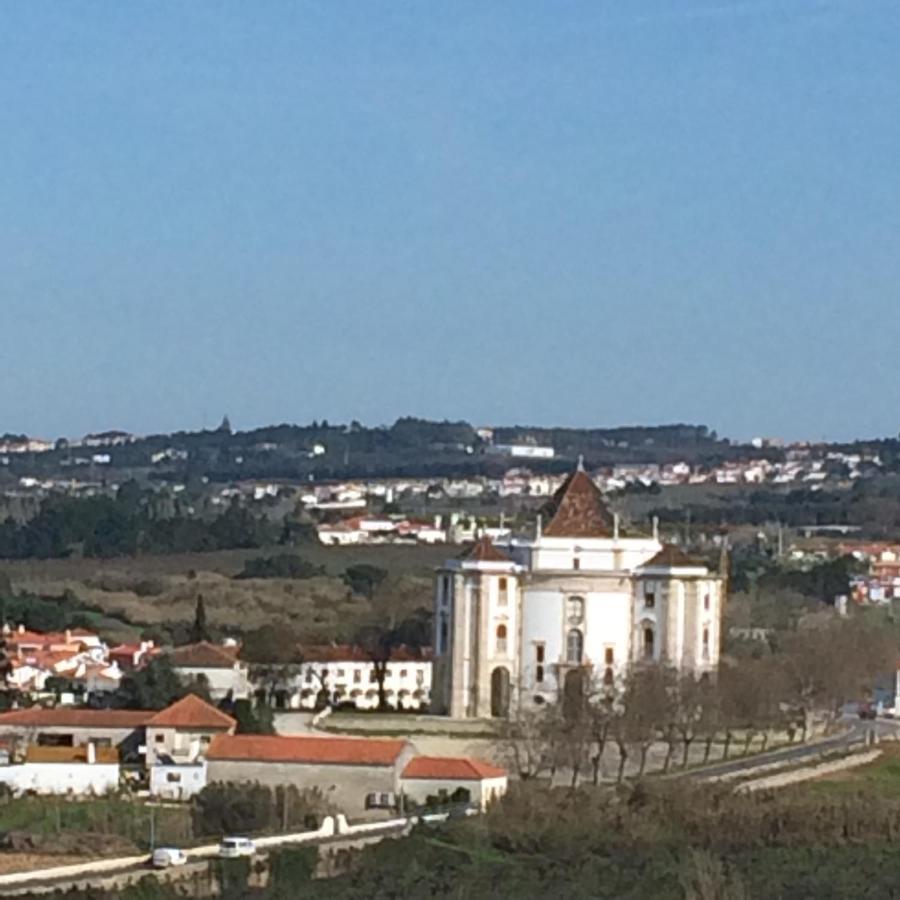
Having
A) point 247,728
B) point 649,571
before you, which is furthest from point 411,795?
point 649,571

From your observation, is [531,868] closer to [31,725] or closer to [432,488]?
[31,725]

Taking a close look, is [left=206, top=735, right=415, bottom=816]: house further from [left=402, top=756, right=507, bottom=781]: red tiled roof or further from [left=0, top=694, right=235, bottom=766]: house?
[left=0, top=694, right=235, bottom=766]: house

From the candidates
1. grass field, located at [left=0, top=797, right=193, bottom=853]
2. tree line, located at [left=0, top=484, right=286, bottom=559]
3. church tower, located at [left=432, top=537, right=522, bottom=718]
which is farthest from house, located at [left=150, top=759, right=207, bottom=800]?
tree line, located at [left=0, top=484, right=286, bottom=559]

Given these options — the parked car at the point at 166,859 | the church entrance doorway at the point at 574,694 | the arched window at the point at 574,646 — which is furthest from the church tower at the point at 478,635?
the parked car at the point at 166,859

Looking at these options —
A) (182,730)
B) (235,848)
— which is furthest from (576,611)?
(235,848)

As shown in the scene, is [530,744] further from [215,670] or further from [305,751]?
[215,670]

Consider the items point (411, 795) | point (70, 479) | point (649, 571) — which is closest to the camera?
point (411, 795)
